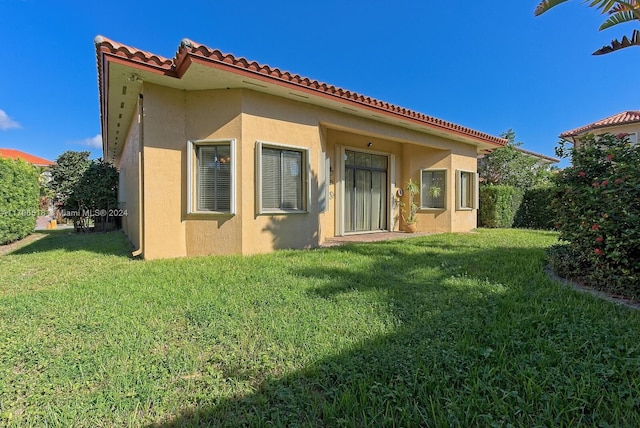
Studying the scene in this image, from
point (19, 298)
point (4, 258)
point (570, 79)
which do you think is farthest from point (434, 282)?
point (570, 79)

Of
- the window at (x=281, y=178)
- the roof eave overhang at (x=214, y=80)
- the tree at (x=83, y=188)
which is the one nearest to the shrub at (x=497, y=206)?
the roof eave overhang at (x=214, y=80)

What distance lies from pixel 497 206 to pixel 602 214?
11294 millimetres

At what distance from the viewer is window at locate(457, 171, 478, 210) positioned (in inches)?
522

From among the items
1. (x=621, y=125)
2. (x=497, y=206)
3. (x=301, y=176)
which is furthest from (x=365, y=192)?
(x=621, y=125)

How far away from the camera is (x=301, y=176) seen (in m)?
8.23

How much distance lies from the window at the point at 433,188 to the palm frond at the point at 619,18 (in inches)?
307

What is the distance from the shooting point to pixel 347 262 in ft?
20.6

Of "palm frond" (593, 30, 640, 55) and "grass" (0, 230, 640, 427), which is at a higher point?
"palm frond" (593, 30, 640, 55)

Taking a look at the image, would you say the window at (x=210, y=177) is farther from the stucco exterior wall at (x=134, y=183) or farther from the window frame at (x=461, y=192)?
the window frame at (x=461, y=192)

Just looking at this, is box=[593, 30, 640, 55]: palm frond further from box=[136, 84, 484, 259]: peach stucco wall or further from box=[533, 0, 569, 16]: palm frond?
box=[136, 84, 484, 259]: peach stucco wall

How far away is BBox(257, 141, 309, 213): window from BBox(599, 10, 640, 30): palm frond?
5.98 m

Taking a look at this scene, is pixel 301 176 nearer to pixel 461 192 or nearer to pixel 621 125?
pixel 461 192

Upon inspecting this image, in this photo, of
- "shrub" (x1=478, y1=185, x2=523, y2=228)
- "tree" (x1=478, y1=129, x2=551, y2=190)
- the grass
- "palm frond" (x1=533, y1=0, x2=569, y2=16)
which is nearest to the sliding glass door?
"shrub" (x1=478, y1=185, x2=523, y2=228)

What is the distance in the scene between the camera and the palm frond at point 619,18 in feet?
14.9
